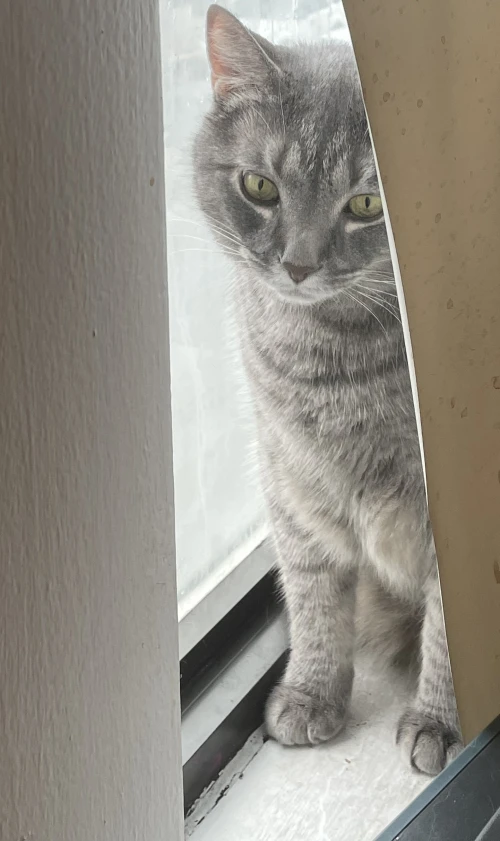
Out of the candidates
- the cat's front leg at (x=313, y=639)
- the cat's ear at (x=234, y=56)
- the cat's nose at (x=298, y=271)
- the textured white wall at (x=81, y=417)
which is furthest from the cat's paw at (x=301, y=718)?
the cat's ear at (x=234, y=56)

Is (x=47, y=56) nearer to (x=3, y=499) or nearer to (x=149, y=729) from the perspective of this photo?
(x=3, y=499)

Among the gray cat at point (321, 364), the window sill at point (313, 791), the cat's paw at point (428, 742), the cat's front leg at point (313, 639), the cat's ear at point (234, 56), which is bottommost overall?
the window sill at point (313, 791)

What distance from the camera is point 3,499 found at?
41cm

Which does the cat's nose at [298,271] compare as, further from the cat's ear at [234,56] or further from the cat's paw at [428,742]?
the cat's paw at [428,742]

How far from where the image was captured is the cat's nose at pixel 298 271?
0.79 meters

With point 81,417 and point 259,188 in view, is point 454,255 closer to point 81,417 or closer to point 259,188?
point 259,188

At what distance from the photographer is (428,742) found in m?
0.92

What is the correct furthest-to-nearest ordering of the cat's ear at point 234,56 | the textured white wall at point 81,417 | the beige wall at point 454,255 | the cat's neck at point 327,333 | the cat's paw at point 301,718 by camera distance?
the cat's paw at point 301,718, the cat's neck at point 327,333, the cat's ear at point 234,56, the beige wall at point 454,255, the textured white wall at point 81,417

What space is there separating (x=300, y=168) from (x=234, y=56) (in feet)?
0.41

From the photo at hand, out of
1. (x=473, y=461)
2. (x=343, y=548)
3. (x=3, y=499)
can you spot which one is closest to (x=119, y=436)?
(x=3, y=499)

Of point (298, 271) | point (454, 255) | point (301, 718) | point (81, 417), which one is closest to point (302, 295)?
point (298, 271)

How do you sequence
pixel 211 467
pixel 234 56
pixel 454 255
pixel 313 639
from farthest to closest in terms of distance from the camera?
pixel 211 467
pixel 313 639
pixel 234 56
pixel 454 255

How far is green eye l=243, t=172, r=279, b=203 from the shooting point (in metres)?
0.82

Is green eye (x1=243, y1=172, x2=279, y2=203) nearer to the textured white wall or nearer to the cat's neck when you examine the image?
the cat's neck
